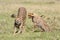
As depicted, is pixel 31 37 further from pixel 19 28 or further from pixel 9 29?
pixel 9 29

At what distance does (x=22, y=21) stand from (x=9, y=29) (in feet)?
3.73

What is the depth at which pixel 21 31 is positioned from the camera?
10789 millimetres

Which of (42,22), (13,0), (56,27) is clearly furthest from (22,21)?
(13,0)

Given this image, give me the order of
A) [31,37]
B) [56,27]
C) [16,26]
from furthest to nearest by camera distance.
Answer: [56,27] → [16,26] → [31,37]

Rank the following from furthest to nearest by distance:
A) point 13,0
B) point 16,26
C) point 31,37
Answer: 1. point 13,0
2. point 16,26
3. point 31,37

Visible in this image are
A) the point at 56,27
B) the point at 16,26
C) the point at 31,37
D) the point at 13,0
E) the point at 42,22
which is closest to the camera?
the point at 31,37

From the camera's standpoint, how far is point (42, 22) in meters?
11.4

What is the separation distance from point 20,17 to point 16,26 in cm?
48

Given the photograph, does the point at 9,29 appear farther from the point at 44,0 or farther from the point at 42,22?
the point at 44,0

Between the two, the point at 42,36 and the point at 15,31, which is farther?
the point at 15,31

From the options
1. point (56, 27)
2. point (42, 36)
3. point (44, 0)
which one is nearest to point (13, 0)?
point (44, 0)

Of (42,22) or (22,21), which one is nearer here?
(22,21)

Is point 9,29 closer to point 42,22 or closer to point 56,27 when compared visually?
point 42,22

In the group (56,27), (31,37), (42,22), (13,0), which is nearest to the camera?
(31,37)
